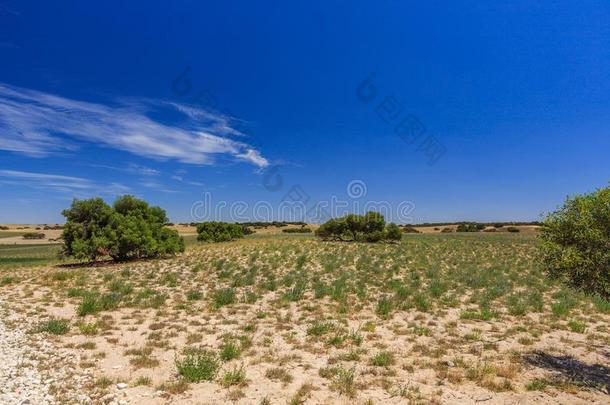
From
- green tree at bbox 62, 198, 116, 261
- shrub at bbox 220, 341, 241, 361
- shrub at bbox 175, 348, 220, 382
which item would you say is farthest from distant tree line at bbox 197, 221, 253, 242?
shrub at bbox 175, 348, 220, 382

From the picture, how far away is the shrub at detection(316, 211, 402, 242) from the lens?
149 feet

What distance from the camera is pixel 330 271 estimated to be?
20734 millimetres

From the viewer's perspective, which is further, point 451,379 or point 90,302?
point 90,302

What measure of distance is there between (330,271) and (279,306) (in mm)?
8188

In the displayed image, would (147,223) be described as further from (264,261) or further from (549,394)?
(549,394)

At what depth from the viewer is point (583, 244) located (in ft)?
21.6

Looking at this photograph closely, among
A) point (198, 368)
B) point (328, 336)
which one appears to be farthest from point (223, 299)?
point (198, 368)

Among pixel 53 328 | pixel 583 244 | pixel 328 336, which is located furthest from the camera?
pixel 328 336

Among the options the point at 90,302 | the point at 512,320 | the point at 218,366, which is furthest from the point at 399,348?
the point at 90,302

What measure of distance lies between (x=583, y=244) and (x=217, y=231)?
2161 inches

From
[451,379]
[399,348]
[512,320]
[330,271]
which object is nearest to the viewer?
[451,379]

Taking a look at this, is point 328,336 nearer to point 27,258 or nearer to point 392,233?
point 27,258

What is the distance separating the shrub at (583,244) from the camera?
6312 mm

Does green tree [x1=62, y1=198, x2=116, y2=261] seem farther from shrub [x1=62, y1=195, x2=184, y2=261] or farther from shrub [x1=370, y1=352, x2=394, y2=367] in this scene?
shrub [x1=370, y1=352, x2=394, y2=367]
